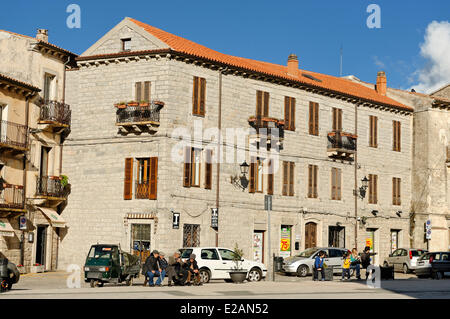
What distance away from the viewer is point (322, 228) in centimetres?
4438

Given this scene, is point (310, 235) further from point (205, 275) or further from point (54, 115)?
point (54, 115)

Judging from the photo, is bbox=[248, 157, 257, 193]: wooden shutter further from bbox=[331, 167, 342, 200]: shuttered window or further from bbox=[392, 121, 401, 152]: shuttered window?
bbox=[392, 121, 401, 152]: shuttered window

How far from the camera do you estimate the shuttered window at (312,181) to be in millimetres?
44031

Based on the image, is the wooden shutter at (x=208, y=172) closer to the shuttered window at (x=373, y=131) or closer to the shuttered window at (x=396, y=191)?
the shuttered window at (x=373, y=131)

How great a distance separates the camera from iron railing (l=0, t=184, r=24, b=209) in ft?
116

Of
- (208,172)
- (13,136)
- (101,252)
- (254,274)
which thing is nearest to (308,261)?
(254,274)

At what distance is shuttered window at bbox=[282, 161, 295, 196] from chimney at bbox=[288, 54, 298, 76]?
6231 millimetres

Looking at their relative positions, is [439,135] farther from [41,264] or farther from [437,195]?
[41,264]

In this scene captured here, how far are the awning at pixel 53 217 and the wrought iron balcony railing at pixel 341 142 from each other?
16.2 meters

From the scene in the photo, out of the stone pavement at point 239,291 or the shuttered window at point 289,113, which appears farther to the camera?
the shuttered window at point 289,113

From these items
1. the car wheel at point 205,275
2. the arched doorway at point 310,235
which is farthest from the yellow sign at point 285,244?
the car wheel at point 205,275

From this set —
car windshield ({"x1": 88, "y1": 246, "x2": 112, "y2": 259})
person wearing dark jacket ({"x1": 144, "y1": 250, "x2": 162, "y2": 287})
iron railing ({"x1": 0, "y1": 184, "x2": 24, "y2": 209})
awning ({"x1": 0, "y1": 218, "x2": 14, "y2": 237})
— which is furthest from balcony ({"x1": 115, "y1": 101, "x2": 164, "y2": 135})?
person wearing dark jacket ({"x1": 144, "y1": 250, "x2": 162, "y2": 287})

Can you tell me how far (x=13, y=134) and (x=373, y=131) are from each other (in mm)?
22694
